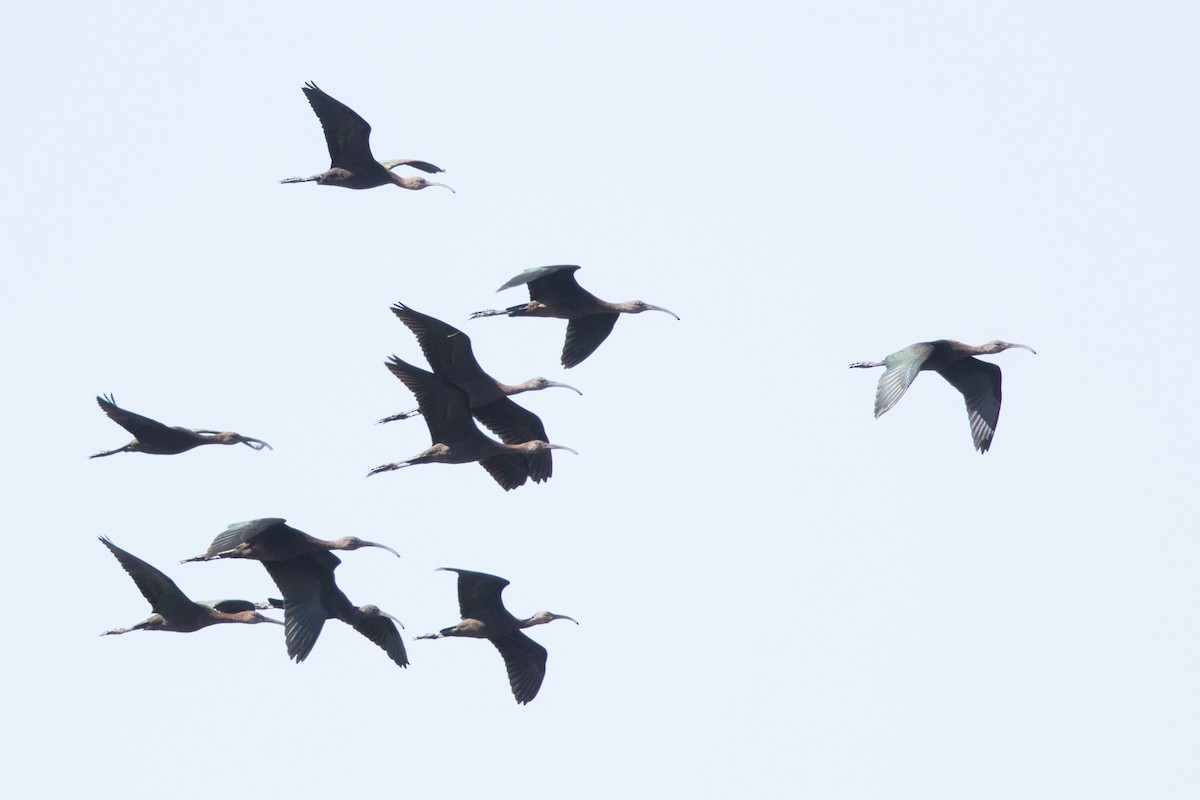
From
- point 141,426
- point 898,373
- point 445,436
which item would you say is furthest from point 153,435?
point 898,373

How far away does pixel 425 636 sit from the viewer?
85.2 feet

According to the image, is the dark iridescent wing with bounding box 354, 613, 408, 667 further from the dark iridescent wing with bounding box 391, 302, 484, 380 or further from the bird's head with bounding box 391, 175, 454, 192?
the bird's head with bounding box 391, 175, 454, 192

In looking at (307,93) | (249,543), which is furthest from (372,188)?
(249,543)

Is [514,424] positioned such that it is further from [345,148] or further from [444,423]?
[345,148]

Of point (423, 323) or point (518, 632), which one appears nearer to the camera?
point (423, 323)

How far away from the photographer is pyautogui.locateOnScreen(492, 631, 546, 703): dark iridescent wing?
27297 millimetres

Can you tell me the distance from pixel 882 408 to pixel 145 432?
951 cm

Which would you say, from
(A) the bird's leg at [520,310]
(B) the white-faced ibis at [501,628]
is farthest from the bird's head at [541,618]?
(A) the bird's leg at [520,310]

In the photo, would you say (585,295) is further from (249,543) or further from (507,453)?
(249,543)

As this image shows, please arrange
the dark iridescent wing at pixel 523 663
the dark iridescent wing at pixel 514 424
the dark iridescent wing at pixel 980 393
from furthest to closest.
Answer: the dark iridescent wing at pixel 514 424 → the dark iridescent wing at pixel 523 663 → the dark iridescent wing at pixel 980 393

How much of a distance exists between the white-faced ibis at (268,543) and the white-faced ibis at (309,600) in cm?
16

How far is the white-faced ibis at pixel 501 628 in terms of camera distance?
2609 centimetres

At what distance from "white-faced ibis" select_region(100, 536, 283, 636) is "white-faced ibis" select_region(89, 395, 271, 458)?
152 centimetres

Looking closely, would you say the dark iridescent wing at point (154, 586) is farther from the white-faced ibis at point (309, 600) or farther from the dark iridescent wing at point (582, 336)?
the dark iridescent wing at point (582, 336)
